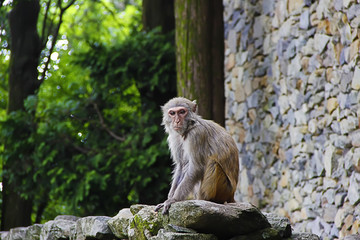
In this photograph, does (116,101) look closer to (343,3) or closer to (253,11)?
(253,11)

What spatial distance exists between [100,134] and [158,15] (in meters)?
3.09

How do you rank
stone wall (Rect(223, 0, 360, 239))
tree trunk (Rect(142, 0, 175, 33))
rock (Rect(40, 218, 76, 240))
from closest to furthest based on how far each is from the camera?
rock (Rect(40, 218, 76, 240)) < stone wall (Rect(223, 0, 360, 239)) < tree trunk (Rect(142, 0, 175, 33))

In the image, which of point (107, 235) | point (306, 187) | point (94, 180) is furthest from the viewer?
point (94, 180)

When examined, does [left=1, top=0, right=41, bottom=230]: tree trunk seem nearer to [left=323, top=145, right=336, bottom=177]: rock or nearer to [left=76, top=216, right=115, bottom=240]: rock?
[left=76, top=216, right=115, bottom=240]: rock

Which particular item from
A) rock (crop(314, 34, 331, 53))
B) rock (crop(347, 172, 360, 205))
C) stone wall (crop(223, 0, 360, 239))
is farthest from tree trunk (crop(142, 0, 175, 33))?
rock (crop(347, 172, 360, 205))

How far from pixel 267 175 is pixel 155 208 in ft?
14.4

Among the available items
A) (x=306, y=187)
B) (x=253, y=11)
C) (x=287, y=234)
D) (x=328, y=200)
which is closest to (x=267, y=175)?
(x=306, y=187)

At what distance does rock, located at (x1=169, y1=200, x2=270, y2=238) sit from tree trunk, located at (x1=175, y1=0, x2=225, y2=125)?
506cm

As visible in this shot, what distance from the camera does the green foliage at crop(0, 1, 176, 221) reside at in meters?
11.5

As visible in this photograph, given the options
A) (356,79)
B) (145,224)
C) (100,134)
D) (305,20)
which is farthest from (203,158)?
(100,134)

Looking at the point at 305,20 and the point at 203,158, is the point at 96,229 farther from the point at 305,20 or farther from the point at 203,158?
the point at 305,20

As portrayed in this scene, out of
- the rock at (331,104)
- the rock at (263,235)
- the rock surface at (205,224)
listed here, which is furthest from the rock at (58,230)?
the rock at (331,104)

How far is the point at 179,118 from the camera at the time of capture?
5480mm

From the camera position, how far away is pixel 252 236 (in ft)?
15.8
